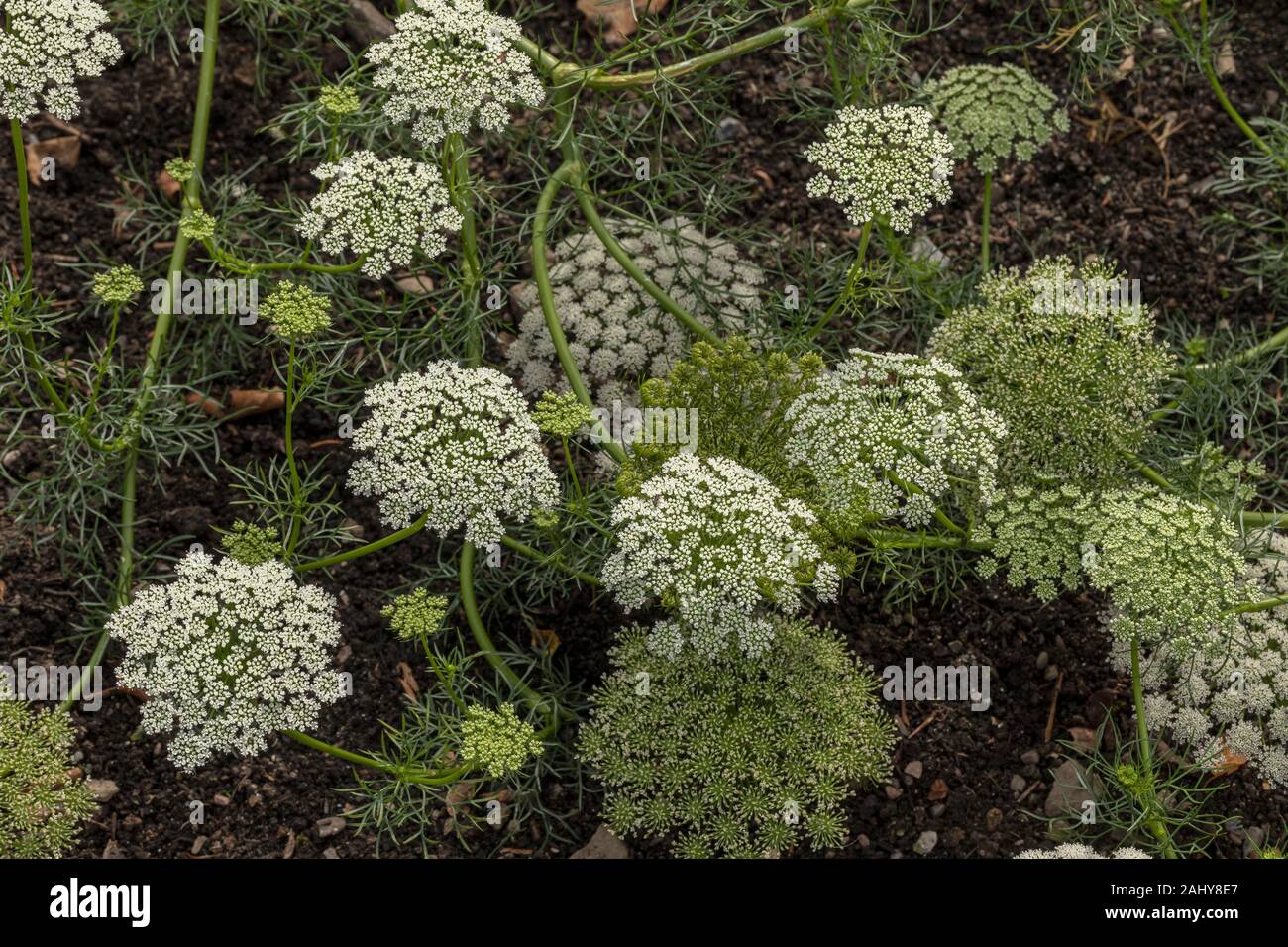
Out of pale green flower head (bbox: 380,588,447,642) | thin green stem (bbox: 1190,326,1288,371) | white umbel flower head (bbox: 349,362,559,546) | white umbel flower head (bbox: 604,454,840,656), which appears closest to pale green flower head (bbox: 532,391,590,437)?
white umbel flower head (bbox: 349,362,559,546)

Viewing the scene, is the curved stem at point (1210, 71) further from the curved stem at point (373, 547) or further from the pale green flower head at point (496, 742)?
the pale green flower head at point (496, 742)

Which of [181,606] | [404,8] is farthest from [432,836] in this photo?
[404,8]

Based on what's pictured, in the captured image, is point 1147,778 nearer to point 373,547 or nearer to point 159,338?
point 373,547

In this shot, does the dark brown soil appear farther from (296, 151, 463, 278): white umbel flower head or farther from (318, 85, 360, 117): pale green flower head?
(318, 85, 360, 117): pale green flower head

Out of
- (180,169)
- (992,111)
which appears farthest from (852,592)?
(180,169)

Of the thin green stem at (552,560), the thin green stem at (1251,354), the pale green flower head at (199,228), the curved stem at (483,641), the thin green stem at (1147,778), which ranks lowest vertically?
the thin green stem at (1147,778)

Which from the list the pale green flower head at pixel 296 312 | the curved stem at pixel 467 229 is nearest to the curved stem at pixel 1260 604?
the curved stem at pixel 467 229
